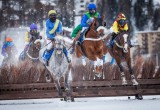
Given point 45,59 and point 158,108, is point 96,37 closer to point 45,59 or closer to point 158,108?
point 45,59

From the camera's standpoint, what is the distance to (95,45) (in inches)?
376

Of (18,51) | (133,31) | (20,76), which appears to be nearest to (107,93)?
(20,76)

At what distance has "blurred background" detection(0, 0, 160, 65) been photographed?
13.0m

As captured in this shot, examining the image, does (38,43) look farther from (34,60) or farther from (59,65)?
(59,65)

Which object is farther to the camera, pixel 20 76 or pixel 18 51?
pixel 18 51

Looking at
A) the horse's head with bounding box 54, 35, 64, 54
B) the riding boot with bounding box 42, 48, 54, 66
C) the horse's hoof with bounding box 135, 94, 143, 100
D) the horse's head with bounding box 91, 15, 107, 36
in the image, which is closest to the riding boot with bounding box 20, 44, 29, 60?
the riding boot with bounding box 42, 48, 54, 66

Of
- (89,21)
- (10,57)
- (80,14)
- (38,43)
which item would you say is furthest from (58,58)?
(80,14)

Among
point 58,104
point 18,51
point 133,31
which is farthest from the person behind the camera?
point 133,31

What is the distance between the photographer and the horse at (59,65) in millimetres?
9070

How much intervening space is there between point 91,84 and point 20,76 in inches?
57.5

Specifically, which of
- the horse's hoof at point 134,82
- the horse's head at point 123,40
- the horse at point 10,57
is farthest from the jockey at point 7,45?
the horse's hoof at point 134,82

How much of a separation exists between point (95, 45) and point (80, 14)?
3191mm

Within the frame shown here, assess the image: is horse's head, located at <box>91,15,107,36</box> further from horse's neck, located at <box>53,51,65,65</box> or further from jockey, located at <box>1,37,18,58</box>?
jockey, located at <box>1,37,18,58</box>

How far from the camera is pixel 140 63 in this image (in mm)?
9992
